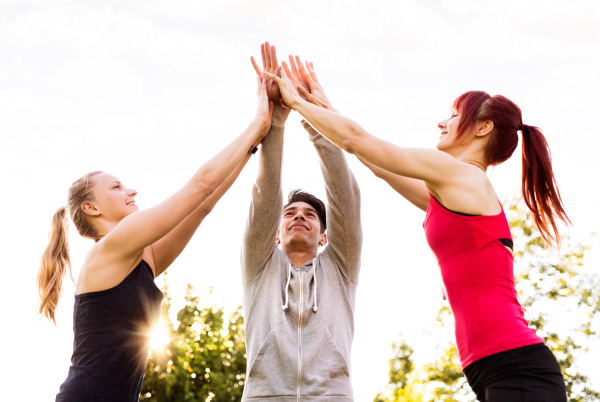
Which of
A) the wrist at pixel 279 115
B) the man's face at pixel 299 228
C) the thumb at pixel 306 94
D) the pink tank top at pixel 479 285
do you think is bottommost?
the pink tank top at pixel 479 285

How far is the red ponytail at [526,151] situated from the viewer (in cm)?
336

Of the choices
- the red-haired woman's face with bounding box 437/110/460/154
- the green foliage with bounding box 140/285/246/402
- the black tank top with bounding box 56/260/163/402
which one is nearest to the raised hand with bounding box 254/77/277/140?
the red-haired woman's face with bounding box 437/110/460/154

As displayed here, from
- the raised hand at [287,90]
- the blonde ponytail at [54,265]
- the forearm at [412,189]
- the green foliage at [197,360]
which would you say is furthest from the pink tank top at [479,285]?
the green foliage at [197,360]

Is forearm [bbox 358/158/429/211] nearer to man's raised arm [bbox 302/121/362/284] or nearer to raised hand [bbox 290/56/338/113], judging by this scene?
man's raised arm [bbox 302/121/362/284]

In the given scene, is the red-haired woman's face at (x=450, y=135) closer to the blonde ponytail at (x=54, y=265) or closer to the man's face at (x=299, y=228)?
the man's face at (x=299, y=228)

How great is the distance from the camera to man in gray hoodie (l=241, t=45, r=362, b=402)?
12.5 feet

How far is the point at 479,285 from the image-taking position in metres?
2.86

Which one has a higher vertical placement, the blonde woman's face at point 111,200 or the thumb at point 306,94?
the thumb at point 306,94

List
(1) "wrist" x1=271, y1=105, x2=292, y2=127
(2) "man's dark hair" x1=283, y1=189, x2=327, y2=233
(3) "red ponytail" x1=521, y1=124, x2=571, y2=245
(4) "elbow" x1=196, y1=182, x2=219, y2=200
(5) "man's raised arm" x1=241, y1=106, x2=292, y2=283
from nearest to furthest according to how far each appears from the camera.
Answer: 1. (3) "red ponytail" x1=521, y1=124, x2=571, y2=245
2. (4) "elbow" x1=196, y1=182, x2=219, y2=200
3. (5) "man's raised arm" x1=241, y1=106, x2=292, y2=283
4. (1) "wrist" x1=271, y1=105, x2=292, y2=127
5. (2) "man's dark hair" x1=283, y1=189, x2=327, y2=233

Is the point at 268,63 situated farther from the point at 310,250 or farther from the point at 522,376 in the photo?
the point at 522,376

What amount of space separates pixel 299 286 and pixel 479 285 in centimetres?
157

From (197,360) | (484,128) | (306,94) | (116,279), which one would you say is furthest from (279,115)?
(197,360)

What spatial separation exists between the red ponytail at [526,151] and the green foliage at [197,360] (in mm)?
20840

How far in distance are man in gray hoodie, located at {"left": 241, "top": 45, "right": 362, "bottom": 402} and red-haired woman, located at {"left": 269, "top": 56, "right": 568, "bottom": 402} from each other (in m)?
0.69
